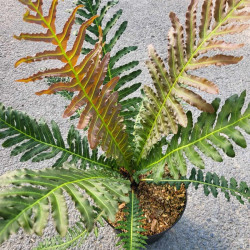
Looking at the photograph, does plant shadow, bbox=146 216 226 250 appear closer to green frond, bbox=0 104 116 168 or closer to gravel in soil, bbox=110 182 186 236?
gravel in soil, bbox=110 182 186 236

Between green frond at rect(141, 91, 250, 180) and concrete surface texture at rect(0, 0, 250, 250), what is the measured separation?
57 cm

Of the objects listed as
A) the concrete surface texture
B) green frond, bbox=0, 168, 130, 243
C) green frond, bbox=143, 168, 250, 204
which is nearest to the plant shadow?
the concrete surface texture

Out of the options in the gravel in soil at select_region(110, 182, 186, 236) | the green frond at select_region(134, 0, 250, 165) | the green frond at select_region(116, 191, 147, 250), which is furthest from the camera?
the gravel in soil at select_region(110, 182, 186, 236)

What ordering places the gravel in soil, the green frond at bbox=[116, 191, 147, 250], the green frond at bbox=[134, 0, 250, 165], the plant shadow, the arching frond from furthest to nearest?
the plant shadow < the gravel in soil < the arching frond < the green frond at bbox=[116, 191, 147, 250] < the green frond at bbox=[134, 0, 250, 165]

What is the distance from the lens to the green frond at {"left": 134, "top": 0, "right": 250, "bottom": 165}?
2.31 ft

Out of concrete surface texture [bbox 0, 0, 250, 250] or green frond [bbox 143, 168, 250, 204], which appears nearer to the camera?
green frond [bbox 143, 168, 250, 204]

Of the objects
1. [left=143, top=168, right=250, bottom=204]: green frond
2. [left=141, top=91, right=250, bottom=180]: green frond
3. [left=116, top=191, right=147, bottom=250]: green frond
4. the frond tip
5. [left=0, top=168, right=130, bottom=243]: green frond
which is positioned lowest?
[left=116, top=191, right=147, bottom=250]: green frond

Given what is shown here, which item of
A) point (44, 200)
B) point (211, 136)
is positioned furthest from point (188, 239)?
point (44, 200)

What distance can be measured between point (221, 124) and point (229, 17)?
261mm

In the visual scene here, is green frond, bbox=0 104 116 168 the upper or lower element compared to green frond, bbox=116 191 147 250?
upper

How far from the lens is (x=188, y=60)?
30.7 inches

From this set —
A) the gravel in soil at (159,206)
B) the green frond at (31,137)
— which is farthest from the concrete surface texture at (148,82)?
the green frond at (31,137)

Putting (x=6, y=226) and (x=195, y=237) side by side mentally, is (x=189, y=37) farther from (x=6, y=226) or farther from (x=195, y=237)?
(x=195, y=237)

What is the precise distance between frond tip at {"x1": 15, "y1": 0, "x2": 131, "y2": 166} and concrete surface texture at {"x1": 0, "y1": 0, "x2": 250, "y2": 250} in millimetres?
605
